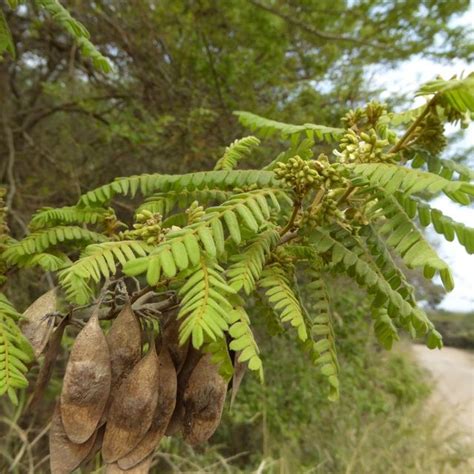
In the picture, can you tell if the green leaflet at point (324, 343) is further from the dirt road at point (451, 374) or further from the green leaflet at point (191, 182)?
the dirt road at point (451, 374)

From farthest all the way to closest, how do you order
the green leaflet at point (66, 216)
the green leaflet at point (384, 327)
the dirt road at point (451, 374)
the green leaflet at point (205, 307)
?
1. the dirt road at point (451, 374)
2. the green leaflet at point (66, 216)
3. the green leaflet at point (384, 327)
4. the green leaflet at point (205, 307)

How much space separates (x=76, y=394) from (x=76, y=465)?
134 mm

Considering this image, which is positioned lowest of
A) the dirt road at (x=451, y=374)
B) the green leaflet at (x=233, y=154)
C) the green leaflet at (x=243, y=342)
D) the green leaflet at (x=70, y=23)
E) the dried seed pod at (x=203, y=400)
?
the dirt road at (x=451, y=374)

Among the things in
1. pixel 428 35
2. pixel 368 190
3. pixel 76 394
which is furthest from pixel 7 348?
pixel 428 35

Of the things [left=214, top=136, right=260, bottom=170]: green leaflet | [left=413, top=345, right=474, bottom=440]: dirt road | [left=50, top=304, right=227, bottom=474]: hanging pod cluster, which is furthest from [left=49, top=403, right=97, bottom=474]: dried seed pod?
[left=413, top=345, right=474, bottom=440]: dirt road

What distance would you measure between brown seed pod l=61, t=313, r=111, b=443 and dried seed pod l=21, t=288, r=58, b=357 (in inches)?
4.5

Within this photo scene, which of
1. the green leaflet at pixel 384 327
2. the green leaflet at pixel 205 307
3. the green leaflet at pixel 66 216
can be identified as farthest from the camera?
the green leaflet at pixel 66 216

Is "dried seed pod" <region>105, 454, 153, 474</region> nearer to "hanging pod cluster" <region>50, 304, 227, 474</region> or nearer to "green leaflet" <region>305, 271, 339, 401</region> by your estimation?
"hanging pod cluster" <region>50, 304, 227, 474</region>

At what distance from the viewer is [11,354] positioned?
70 cm

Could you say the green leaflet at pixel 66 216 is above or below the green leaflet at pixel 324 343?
above

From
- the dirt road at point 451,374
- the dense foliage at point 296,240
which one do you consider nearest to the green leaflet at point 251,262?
the dense foliage at point 296,240

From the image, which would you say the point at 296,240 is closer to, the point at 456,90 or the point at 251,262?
the point at 251,262

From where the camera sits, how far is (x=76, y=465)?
717 millimetres

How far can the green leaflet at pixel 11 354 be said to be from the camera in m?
0.67
